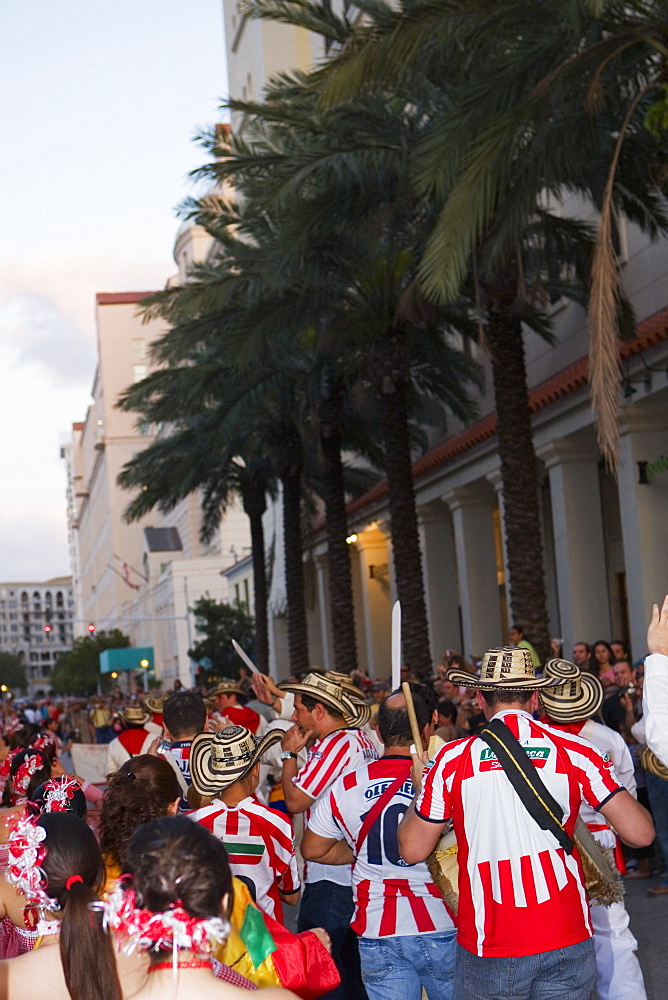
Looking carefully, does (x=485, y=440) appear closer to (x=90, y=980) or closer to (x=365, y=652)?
(x=365, y=652)

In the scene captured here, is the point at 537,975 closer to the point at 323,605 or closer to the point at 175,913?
the point at 175,913

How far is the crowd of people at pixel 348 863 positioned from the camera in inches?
122

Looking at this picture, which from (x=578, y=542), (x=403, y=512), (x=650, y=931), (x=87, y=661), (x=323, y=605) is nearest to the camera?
(x=650, y=931)

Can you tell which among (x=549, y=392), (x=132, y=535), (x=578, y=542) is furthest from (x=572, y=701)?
(x=132, y=535)

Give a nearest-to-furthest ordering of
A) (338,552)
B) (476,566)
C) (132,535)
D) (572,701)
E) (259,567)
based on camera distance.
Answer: (572,701) → (338,552) → (476,566) → (259,567) → (132,535)

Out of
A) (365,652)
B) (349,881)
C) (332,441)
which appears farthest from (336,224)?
(365,652)

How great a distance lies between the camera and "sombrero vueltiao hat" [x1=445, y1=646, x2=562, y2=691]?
4734 millimetres

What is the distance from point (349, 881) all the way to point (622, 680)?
6.02m

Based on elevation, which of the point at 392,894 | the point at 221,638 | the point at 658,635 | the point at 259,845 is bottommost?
the point at 392,894

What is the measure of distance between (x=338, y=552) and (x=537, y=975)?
841 inches

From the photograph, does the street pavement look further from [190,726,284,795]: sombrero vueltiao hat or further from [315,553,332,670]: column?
[315,553,332,670]: column

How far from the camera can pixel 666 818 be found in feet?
32.9

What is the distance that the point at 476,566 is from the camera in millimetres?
27562

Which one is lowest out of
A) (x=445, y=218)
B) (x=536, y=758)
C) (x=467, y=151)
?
(x=536, y=758)
